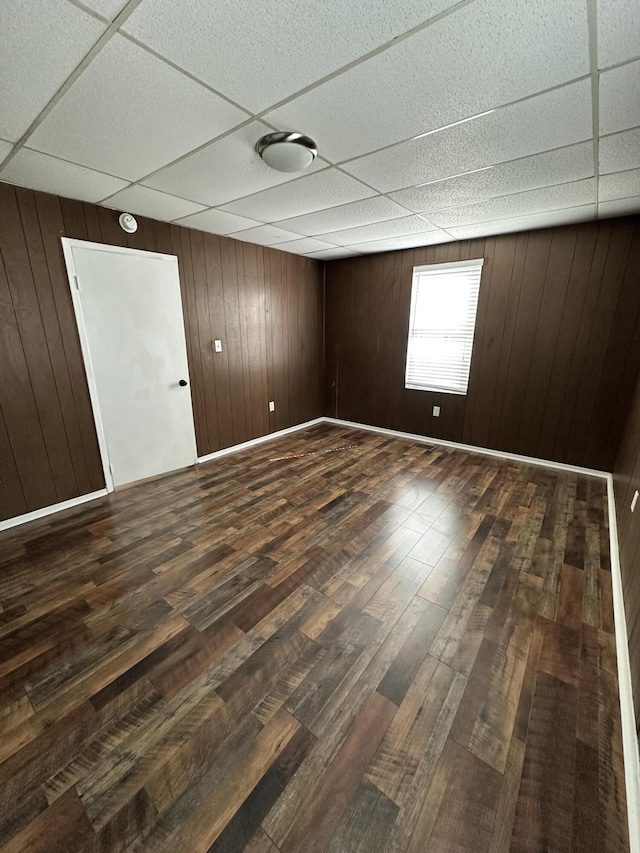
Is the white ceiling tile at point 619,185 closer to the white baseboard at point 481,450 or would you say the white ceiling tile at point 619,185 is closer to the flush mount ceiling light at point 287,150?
the flush mount ceiling light at point 287,150

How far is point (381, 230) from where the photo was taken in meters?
3.52

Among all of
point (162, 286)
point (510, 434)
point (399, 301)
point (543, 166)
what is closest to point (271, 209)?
point (162, 286)

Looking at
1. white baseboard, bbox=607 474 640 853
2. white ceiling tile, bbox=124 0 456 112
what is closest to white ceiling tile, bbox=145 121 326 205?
white ceiling tile, bbox=124 0 456 112

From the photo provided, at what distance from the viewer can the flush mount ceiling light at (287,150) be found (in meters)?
1.77

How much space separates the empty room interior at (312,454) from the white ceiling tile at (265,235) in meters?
0.05

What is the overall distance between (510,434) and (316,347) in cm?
301

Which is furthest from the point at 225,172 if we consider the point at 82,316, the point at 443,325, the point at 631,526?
the point at 631,526

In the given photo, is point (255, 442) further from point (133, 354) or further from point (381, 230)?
point (381, 230)

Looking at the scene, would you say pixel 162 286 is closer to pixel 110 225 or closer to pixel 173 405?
pixel 110 225

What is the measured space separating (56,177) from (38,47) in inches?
51.9

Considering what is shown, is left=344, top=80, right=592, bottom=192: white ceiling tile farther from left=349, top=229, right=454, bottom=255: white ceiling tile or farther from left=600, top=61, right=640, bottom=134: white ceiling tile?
left=349, top=229, right=454, bottom=255: white ceiling tile

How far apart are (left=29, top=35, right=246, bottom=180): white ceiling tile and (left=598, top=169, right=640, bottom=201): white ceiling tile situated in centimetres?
244

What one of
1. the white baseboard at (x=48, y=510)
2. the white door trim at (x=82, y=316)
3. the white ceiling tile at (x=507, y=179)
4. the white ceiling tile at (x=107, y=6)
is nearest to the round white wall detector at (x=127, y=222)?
the white door trim at (x=82, y=316)

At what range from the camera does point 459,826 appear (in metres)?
1.05
